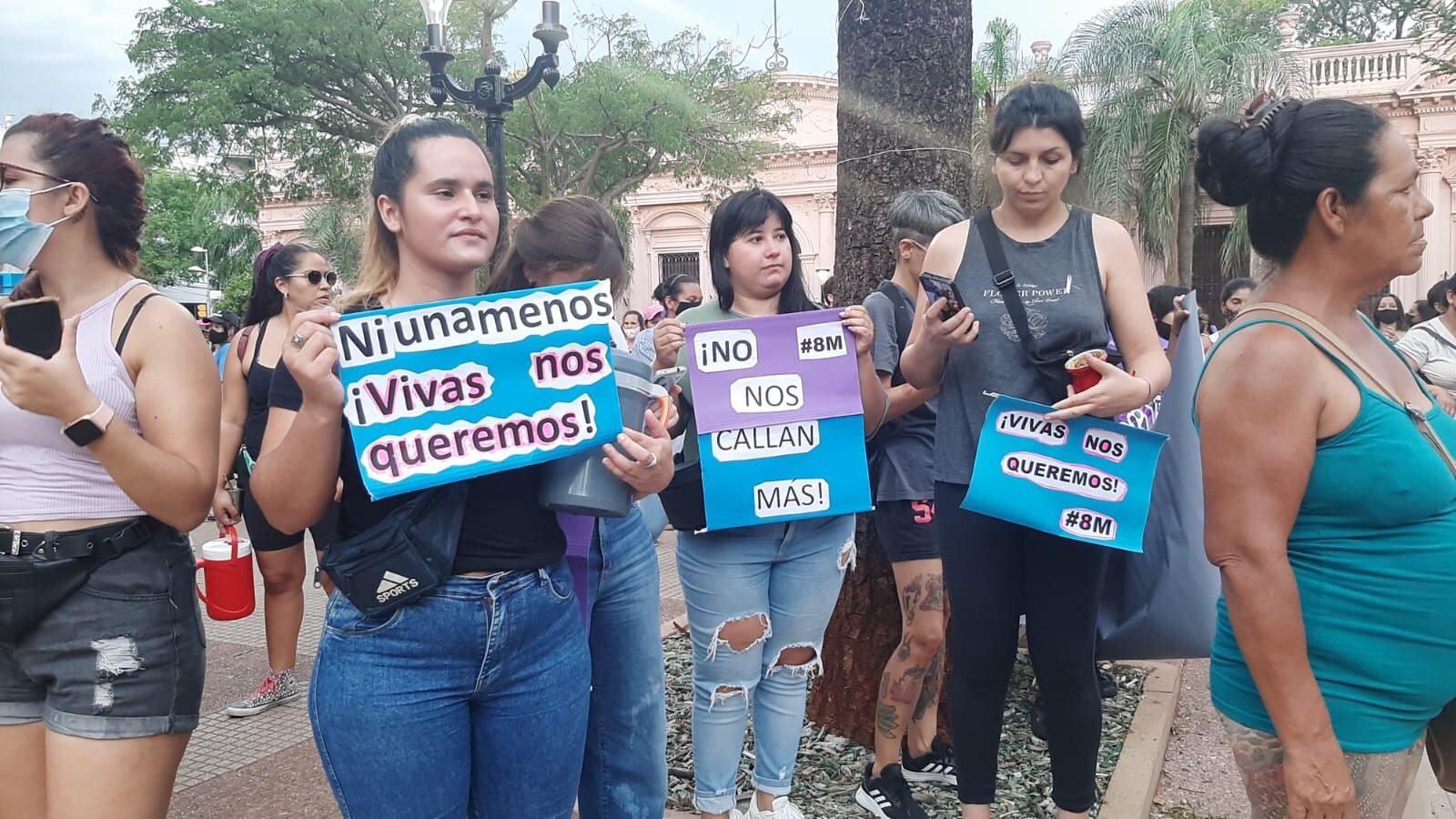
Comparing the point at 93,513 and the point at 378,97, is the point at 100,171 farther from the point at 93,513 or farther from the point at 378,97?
the point at 378,97

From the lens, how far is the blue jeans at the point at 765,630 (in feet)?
10.3

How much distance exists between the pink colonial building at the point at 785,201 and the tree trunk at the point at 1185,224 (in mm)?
10043

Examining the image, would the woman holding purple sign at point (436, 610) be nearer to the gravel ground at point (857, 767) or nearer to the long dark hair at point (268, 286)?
the gravel ground at point (857, 767)

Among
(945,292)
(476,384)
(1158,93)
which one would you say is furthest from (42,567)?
(1158,93)

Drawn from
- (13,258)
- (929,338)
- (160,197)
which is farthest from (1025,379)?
(160,197)

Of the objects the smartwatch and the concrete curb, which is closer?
the smartwatch

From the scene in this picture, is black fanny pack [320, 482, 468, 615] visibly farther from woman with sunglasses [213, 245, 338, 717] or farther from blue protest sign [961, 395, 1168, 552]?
woman with sunglasses [213, 245, 338, 717]

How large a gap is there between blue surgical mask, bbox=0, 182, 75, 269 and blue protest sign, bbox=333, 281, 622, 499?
3.08 feet

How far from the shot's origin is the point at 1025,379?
2857 mm

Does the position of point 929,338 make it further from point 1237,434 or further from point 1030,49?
point 1030,49

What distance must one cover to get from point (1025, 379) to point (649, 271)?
33977mm

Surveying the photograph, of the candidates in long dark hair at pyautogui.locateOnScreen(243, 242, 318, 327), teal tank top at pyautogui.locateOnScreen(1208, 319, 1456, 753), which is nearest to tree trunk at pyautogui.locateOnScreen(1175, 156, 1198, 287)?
long dark hair at pyautogui.locateOnScreen(243, 242, 318, 327)

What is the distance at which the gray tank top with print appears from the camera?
2.82 meters

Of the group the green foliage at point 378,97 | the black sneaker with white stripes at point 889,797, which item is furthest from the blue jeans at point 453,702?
the green foliage at point 378,97
